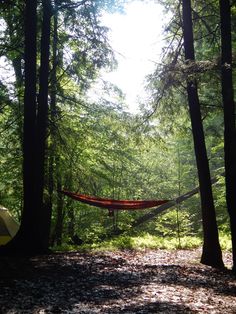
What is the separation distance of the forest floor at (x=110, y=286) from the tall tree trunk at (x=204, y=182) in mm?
346

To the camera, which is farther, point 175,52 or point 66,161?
point 66,161

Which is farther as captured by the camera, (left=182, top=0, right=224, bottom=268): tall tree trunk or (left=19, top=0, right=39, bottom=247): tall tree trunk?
(left=182, top=0, right=224, bottom=268): tall tree trunk

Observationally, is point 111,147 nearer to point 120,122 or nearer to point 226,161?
point 120,122

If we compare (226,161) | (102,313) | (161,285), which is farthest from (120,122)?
(102,313)

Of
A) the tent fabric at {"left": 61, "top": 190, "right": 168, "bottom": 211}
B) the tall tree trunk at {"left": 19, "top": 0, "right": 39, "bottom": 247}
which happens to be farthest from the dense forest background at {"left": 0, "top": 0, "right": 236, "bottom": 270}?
the tent fabric at {"left": 61, "top": 190, "right": 168, "bottom": 211}

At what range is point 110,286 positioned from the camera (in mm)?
4734

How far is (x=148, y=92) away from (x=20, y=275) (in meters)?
4.87

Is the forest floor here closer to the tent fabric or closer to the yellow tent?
the tent fabric

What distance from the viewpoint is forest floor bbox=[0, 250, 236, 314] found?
3752mm

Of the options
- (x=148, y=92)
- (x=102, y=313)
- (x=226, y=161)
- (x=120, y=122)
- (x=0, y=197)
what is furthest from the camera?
(x=0, y=197)

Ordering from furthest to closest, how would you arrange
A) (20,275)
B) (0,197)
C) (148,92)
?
(0,197) < (148,92) < (20,275)

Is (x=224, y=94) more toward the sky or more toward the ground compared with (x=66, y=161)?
more toward the sky

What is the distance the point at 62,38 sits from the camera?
28.5 ft

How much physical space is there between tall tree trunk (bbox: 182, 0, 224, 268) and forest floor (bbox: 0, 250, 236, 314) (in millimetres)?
346
